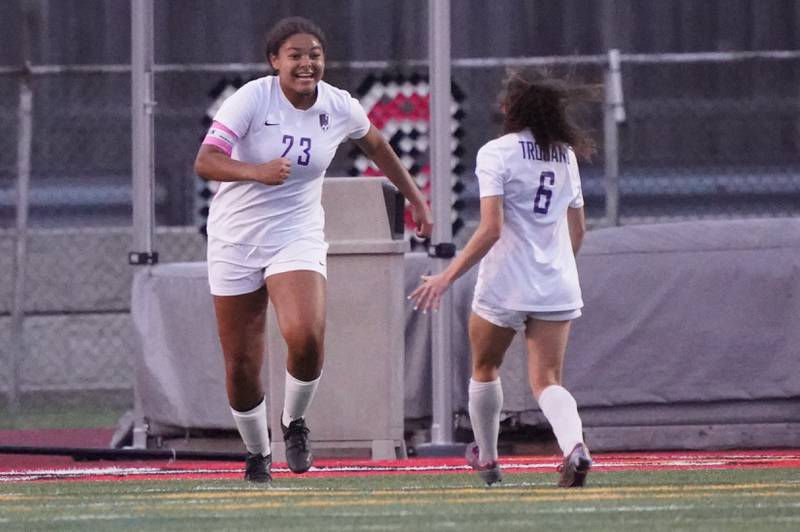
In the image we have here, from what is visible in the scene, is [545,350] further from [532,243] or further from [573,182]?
[573,182]

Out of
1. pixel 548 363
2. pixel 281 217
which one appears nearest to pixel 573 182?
pixel 548 363

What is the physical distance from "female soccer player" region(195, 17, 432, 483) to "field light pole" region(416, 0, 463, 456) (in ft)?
9.46

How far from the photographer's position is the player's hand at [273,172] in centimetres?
803

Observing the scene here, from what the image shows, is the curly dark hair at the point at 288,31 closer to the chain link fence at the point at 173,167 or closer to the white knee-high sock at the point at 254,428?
the white knee-high sock at the point at 254,428

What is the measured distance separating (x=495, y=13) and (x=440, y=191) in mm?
2320

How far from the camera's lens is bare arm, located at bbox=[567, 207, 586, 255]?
8594 mm

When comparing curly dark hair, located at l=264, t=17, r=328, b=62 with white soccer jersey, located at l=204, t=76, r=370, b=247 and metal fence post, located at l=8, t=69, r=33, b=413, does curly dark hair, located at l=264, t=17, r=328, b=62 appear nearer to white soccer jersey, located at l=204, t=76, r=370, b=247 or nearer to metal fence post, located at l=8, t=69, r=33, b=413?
white soccer jersey, located at l=204, t=76, r=370, b=247

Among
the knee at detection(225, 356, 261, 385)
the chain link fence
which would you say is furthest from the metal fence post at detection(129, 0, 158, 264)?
the knee at detection(225, 356, 261, 385)

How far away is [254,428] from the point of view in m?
8.79

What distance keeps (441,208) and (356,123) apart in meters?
2.97

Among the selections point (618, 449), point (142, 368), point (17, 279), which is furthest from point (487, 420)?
point (17, 279)

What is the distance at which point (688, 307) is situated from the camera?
1130 cm

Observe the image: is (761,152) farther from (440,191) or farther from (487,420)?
(487,420)

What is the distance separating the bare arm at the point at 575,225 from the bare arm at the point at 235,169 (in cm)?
117
